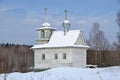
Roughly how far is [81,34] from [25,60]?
5626 centimetres

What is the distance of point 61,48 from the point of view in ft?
153

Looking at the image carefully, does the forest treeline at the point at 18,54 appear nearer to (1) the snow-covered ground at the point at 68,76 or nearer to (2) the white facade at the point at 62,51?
(2) the white facade at the point at 62,51

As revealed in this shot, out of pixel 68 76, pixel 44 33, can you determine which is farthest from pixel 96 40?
pixel 68 76

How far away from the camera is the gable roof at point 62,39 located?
46531 millimetres

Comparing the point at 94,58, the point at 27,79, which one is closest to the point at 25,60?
the point at 94,58

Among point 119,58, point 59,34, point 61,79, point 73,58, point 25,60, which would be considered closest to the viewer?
point 61,79

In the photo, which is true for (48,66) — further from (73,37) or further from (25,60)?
(25,60)

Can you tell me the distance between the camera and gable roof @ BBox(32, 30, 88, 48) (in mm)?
46531

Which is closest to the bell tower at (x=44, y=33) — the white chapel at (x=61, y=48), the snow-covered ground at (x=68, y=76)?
the white chapel at (x=61, y=48)

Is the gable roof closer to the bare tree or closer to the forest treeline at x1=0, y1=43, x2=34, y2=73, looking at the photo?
the bare tree

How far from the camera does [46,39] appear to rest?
163ft

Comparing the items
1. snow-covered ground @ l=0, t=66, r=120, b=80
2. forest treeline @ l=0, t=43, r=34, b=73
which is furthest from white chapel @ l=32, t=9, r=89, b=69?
forest treeline @ l=0, t=43, r=34, b=73

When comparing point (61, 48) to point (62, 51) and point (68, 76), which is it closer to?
point (62, 51)

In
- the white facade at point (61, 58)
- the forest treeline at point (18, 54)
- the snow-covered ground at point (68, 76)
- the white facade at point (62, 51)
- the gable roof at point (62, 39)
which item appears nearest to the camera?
the snow-covered ground at point (68, 76)
